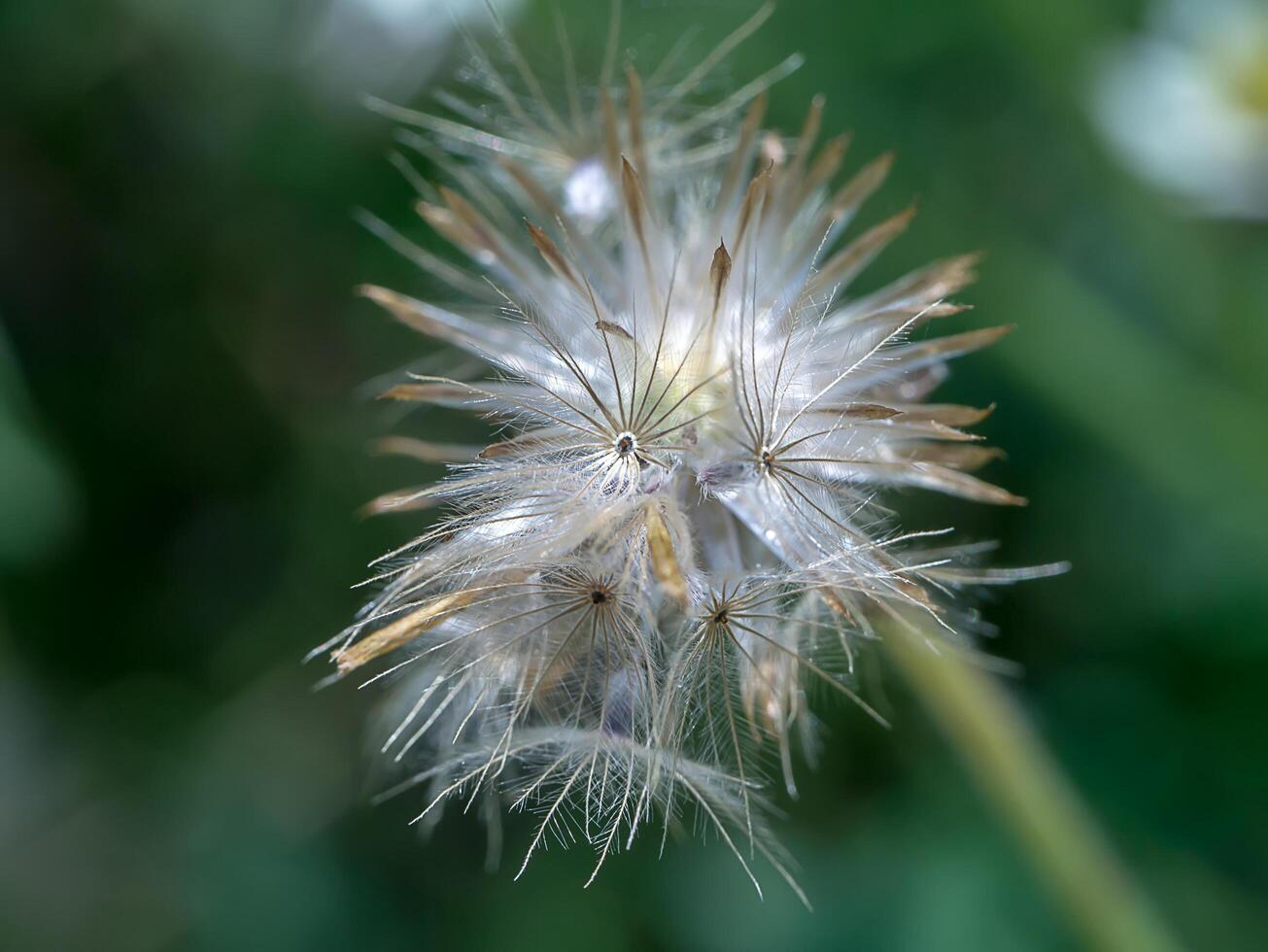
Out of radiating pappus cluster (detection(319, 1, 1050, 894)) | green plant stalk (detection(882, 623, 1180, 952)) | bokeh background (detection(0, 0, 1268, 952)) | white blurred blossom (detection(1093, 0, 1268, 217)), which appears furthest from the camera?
white blurred blossom (detection(1093, 0, 1268, 217))

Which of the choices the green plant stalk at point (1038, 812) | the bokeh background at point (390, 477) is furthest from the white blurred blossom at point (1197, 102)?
the green plant stalk at point (1038, 812)

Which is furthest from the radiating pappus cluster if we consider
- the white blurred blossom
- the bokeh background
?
the white blurred blossom

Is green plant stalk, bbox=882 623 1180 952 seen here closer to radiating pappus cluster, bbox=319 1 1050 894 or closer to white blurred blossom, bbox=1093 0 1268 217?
radiating pappus cluster, bbox=319 1 1050 894

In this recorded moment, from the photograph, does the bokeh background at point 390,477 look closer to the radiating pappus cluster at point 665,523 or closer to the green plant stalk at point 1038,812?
the green plant stalk at point 1038,812

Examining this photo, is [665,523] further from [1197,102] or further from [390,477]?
[1197,102]

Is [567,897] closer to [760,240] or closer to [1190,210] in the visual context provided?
[760,240]
